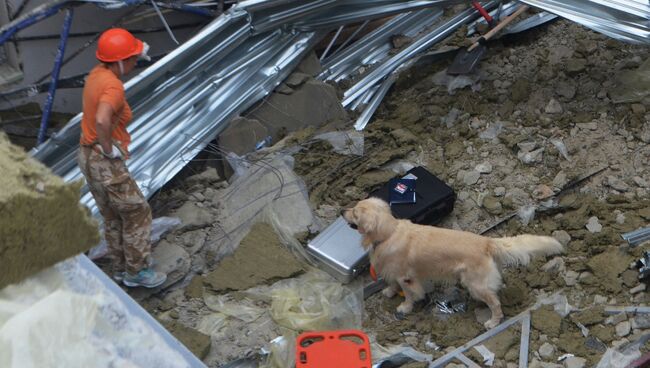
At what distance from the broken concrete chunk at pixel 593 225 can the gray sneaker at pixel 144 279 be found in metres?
3.50

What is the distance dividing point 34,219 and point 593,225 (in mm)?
4614

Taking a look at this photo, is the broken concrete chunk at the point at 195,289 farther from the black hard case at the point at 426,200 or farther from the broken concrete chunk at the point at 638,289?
the broken concrete chunk at the point at 638,289

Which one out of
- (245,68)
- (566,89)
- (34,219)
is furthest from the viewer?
(245,68)

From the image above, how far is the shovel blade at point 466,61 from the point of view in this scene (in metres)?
8.12

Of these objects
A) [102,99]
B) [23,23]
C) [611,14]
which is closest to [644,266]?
[611,14]

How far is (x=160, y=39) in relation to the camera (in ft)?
27.8

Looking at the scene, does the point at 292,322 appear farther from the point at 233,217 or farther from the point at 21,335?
the point at 21,335

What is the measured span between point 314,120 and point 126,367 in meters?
4.89

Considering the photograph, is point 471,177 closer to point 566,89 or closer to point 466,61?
point 566,89

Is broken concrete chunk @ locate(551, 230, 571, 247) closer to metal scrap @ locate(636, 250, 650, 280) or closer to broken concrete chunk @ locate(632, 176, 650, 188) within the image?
metal scrap @ locate(636, 250, 650, 280)

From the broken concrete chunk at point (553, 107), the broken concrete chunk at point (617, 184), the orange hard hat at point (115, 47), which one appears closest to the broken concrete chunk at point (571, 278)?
the broken concrete chunk at point (617, 184)

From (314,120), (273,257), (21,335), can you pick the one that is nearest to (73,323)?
(21,335)

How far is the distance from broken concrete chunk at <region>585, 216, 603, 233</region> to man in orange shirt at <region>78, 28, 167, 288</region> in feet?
11.4

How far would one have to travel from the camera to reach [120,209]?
19.7ft
